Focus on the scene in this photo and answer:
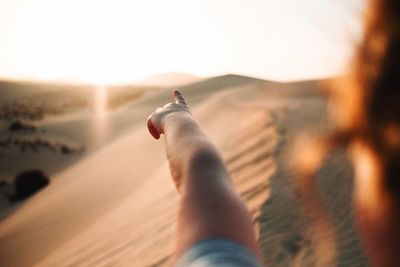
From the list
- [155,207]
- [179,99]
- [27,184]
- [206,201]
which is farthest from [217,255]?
[27,184]

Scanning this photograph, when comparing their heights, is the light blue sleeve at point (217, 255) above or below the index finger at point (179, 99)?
below

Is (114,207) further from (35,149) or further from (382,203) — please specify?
(35,149)

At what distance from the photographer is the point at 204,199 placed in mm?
914

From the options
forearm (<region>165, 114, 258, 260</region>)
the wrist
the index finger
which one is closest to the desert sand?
forearm (<region>165, 114, 258, 260</region>)

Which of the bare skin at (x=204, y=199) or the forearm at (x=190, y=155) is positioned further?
the forearm at (x=190, y=155)

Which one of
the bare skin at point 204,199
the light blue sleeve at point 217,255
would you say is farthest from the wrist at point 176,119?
the light blue sleeve at point 217,255

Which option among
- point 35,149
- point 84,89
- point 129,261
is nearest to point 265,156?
point 129,261

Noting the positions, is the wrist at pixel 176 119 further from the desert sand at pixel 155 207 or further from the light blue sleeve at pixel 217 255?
the light blue sleeve at pixel 217 255

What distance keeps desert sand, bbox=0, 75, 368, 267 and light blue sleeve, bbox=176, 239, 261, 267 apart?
30cm

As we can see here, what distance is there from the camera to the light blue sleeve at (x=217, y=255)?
0.76m

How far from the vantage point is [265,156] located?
4883mm

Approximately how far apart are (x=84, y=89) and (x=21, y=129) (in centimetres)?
3361

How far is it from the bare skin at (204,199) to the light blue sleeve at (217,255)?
2cm

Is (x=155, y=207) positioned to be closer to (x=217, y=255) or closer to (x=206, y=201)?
(x=206, y=201)
